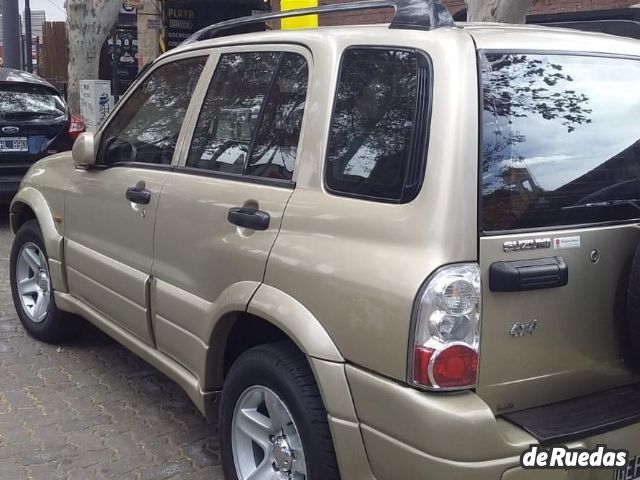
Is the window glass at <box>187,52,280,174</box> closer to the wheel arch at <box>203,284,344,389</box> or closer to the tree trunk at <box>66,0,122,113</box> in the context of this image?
the wheel arch at <box>203,284,344,389</box>

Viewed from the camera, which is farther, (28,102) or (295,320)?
(28,102)

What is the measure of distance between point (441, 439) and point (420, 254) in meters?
0.55

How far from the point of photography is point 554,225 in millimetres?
2475

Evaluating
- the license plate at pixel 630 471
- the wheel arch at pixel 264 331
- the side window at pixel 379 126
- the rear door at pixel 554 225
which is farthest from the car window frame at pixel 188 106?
the license plate at pixel 630 471

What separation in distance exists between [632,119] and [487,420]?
127cm

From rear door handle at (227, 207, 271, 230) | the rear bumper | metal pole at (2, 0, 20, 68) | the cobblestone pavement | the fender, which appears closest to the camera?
the rear bumper

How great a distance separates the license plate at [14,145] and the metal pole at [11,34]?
21.3 feet

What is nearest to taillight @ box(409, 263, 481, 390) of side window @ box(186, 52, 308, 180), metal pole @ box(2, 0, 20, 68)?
side window @ box(186, 52, 308, 180)

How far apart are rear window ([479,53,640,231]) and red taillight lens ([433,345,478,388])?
39 cm

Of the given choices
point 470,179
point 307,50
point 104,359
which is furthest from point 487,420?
point 104,359

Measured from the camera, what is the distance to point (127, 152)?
13.3ft

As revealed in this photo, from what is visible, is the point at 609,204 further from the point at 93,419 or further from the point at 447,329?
the point at 93,419

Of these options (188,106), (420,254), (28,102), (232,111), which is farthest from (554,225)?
(28,102)

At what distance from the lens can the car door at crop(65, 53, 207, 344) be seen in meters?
3.71
